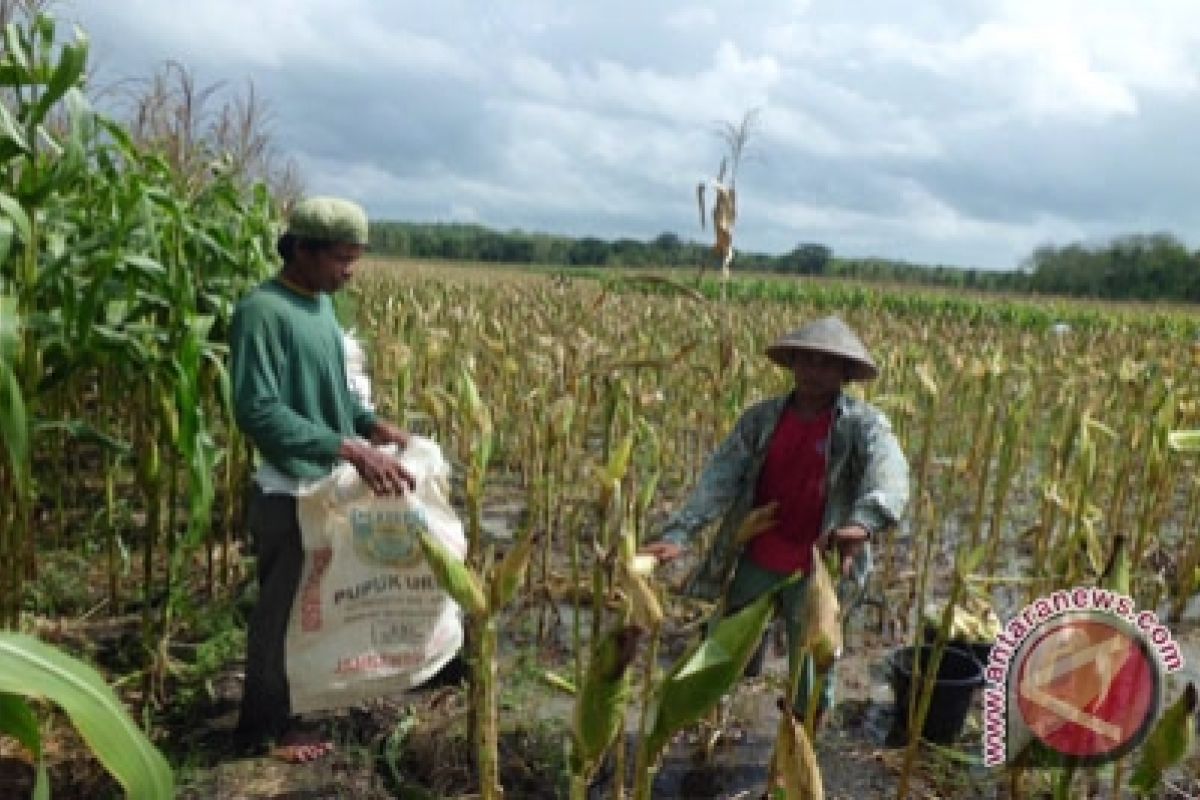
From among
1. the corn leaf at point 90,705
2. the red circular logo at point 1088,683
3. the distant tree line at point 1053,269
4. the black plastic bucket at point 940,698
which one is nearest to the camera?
the corn leaf at point 90,705

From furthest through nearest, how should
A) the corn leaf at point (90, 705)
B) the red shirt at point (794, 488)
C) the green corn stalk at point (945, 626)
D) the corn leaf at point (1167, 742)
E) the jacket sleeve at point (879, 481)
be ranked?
the red shirt at point (794, 488) < the jacket sleeve at point (879, 481) < the green corn stalk at point (945, 626) < the corn leaf at point (1167, 742) < the corn leaf at point (90, 705)

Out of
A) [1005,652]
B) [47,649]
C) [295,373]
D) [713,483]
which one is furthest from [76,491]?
[1005,652]

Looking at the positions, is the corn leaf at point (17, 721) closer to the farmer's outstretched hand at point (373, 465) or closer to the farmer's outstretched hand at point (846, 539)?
the farmer's outstretched hand at point (373, 465)

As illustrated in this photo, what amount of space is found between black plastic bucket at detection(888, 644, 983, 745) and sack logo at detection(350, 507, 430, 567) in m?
1.60

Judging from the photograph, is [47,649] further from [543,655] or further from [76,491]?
[76,491]

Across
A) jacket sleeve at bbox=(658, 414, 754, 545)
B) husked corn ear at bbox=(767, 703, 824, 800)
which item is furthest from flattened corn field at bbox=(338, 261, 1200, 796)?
husked corn ear at bbox=(767, 703, 824, 800)

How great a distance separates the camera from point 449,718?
300cm

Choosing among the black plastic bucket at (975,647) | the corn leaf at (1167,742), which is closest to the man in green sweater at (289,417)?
the corn leaf at (1167,742)

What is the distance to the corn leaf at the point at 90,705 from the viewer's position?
104cm

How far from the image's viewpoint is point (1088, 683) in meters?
1.39

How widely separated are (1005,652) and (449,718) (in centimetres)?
200

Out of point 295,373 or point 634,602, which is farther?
point 295,373

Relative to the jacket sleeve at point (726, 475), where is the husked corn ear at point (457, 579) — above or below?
above

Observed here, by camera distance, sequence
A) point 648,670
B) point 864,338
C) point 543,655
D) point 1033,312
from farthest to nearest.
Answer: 1. point 1033,312
2. point 864,338
3. point 543,655
4. point 648,670
